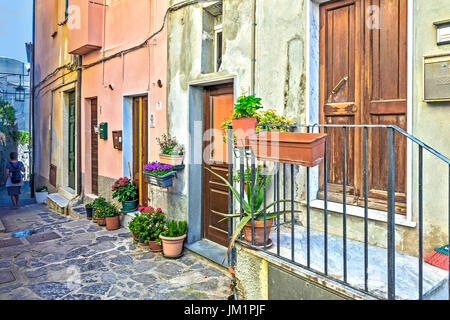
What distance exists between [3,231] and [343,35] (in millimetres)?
7019

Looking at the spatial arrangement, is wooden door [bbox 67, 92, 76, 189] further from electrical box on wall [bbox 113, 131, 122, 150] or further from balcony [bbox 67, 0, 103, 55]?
electrical box on wall [bbox 113, 131, 122, 150]

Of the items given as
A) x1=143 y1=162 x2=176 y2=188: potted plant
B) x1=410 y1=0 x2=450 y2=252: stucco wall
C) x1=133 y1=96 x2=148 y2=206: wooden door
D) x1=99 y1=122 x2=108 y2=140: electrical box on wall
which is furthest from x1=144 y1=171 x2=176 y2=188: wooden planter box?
x1=410 y1=0 x2=450 y2=252: stucco wall

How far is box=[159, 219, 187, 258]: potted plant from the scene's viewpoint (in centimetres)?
468

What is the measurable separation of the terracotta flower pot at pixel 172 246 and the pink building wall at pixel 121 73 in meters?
1.57

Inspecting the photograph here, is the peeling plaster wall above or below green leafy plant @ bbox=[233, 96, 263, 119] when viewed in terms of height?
above

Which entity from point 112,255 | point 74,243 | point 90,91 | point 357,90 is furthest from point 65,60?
point 357,90

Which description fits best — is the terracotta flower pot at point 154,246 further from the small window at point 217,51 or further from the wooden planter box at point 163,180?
the small window at point 217,51

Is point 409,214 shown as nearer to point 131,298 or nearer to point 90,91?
point 131,298

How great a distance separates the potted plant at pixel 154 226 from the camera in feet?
16.1

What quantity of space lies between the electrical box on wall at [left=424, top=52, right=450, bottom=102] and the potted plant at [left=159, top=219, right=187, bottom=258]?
352 centimetres

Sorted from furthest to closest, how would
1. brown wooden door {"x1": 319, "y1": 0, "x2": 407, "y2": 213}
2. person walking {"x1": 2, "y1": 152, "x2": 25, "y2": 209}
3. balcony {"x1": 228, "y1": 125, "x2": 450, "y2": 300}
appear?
person walking {"x1": 2, "y1": 152, "x2": 25, "y2": 209}
brown wooden door {"x1": 319, "y1": 0, "x2": 407, "y2": 213}
balcony {"x1": 228, "y1": 125, "x2": 450, "y2": 300}

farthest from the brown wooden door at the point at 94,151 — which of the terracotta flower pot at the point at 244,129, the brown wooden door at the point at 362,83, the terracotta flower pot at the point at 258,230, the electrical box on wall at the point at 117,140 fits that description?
the brown wooden door at the point at 362,83

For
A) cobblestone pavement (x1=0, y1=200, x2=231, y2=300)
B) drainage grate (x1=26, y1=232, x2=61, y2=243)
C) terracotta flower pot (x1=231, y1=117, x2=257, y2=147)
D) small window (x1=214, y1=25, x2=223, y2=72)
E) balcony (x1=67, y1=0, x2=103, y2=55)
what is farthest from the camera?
balcony (x1=67, y1=0, x2=103, y2=55)

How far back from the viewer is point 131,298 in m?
3.54
